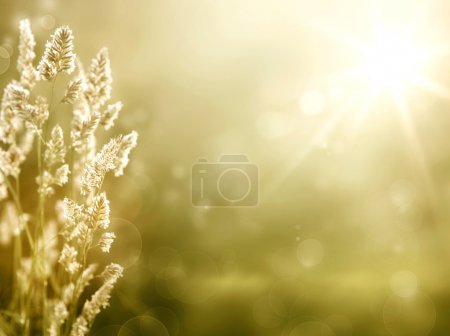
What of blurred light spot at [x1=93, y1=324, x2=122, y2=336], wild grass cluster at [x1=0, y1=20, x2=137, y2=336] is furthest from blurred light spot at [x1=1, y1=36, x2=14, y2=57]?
blurred light spot at [x1=93, y1=324, x2=122, y2=336]

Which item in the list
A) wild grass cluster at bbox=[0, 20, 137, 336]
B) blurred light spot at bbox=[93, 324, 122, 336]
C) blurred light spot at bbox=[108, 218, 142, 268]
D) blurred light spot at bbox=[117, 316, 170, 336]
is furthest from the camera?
blurred light spot at bbox=[108, 218, 142, 268]

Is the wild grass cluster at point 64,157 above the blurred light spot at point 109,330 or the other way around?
above

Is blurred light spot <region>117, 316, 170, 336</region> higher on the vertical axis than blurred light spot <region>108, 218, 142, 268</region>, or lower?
lower

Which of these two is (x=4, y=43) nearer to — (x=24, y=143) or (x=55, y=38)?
(x=24, y=143)

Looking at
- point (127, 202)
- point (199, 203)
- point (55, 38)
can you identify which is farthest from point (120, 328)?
point (55, 38)

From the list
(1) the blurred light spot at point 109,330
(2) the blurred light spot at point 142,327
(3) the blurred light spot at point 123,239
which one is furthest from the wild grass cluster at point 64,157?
(3) the blurred light spot at point 123,239

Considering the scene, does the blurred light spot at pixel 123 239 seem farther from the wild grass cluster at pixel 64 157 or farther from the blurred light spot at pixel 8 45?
the wild grass cluster at pixel 64 157

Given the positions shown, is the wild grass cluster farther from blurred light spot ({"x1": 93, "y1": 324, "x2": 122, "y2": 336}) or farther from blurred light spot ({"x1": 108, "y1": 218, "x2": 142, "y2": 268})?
blurred light spot ({"x1": 108, "y1": 218, "x2": 142, "y2": 268})
